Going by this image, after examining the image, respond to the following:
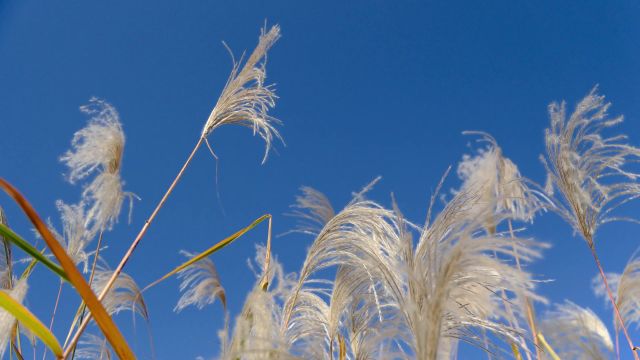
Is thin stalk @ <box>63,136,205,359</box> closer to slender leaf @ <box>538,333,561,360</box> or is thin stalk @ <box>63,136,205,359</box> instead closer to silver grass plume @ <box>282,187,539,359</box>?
silver grass plume @ <box>282,187,539,359</box>

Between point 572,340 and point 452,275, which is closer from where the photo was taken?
point 452,275

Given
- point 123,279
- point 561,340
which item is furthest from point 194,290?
point 561,340

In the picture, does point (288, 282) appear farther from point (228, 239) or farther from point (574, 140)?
point (574, 140)

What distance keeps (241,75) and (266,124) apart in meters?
0.31

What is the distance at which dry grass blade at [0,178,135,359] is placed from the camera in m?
0.74

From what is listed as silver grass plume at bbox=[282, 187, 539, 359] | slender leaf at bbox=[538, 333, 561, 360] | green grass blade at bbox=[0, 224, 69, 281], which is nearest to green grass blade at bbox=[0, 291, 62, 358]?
green grass blade at bbox=[0, 224, 69, 281]

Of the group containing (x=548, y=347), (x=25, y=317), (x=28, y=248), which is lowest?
(x=25, y=317)

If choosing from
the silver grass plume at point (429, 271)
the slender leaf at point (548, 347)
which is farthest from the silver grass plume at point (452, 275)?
the slender leaf at point (548, 347)

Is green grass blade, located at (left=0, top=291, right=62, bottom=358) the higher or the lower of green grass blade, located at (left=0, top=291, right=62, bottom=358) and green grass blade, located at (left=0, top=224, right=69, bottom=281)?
the lower

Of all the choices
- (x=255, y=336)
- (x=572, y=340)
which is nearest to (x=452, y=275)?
(x=255, y=336)

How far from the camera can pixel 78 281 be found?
0.75 meters

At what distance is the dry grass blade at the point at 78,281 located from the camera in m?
0.74

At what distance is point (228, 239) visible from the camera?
1460 mm

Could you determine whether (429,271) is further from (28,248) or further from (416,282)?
(28,248)
